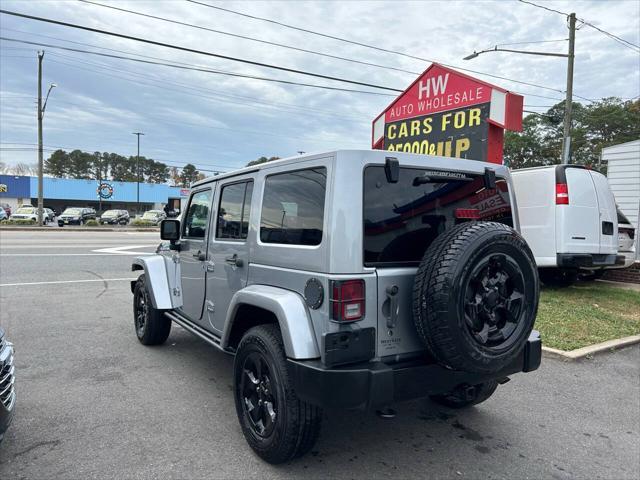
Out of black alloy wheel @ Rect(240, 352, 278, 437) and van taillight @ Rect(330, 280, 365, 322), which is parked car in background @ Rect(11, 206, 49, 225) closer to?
black alloy wheel @ Rect(240, 352, 278, 437)

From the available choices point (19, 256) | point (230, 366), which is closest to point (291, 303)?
point (230, 366)

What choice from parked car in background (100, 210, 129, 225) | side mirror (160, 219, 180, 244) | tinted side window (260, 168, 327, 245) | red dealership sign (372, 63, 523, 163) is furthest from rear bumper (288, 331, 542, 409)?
parked car in background (100, 210, 129, 225)

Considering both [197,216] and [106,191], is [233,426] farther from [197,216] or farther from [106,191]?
[106,191]

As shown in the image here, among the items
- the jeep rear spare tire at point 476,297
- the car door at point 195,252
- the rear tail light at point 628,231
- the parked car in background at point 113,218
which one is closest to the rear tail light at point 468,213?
the jeep rear spare tire at point 476,297

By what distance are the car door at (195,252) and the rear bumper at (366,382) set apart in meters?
1.89

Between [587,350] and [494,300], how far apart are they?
3467 mm

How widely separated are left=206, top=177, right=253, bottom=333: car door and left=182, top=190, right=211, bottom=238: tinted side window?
25cm

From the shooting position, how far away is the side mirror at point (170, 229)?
4.59 meters

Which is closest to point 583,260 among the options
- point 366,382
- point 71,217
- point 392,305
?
point 392,305

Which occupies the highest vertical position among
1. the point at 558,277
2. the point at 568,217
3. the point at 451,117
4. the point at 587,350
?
the point at 451,117

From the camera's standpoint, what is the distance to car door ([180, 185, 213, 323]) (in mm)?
4192

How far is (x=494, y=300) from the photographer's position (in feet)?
8.79

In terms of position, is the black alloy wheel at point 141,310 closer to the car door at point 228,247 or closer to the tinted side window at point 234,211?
the car door at point 228,247

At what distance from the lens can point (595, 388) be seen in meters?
4.40
